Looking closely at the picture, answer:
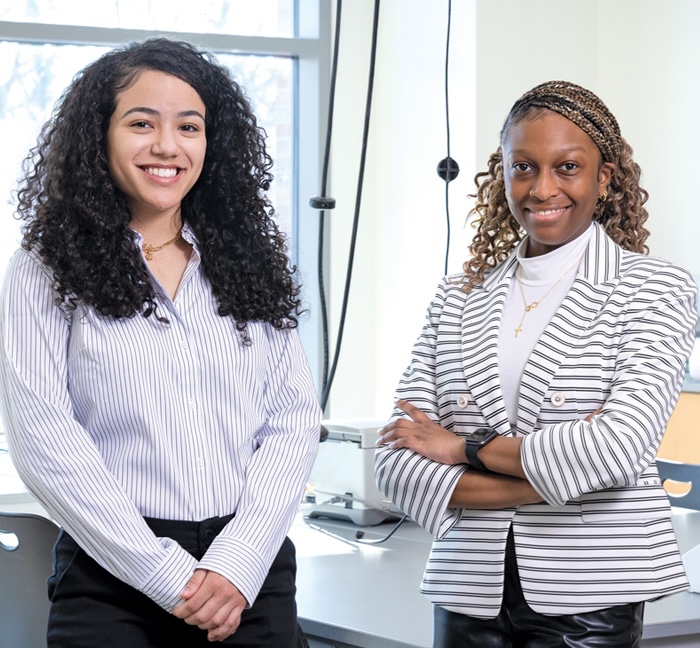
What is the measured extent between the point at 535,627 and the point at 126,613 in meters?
0.56

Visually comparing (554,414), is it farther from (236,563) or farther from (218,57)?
(218,57)

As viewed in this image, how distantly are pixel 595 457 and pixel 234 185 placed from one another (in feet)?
2.31

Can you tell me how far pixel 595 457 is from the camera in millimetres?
1441

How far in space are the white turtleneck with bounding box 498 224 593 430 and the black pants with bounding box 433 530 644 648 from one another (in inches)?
9.5

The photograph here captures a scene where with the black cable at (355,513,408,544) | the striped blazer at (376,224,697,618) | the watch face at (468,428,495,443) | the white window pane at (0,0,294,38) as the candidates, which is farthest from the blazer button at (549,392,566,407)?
the white window pane at (0,0,294,38)

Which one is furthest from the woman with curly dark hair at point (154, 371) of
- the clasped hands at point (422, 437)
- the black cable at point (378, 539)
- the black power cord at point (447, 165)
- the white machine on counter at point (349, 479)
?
the black power cord at point (447, 165)

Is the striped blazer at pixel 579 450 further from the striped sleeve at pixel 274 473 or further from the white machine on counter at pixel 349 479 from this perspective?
the white machine on counter at pixel 349 479

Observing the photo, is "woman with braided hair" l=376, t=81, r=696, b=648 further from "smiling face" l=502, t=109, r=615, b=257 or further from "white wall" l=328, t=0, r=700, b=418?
"white wall" l=328, t=0, r=700, b=418

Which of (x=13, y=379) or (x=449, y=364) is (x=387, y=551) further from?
(x=13, y=379)

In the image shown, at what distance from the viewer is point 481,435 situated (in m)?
1.57

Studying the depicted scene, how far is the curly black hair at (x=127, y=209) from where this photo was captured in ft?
4.97

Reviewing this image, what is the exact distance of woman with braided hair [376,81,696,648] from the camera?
1.45 meters

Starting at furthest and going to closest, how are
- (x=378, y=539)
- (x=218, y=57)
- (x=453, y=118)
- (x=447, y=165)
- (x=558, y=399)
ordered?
1. (x=218, y=57)
2. (x=453, y=118)
3. (x=447, y=165)
4. (x=378, y=539)
5. (x=558, y=399)

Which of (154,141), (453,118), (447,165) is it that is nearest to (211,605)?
(154,141)
